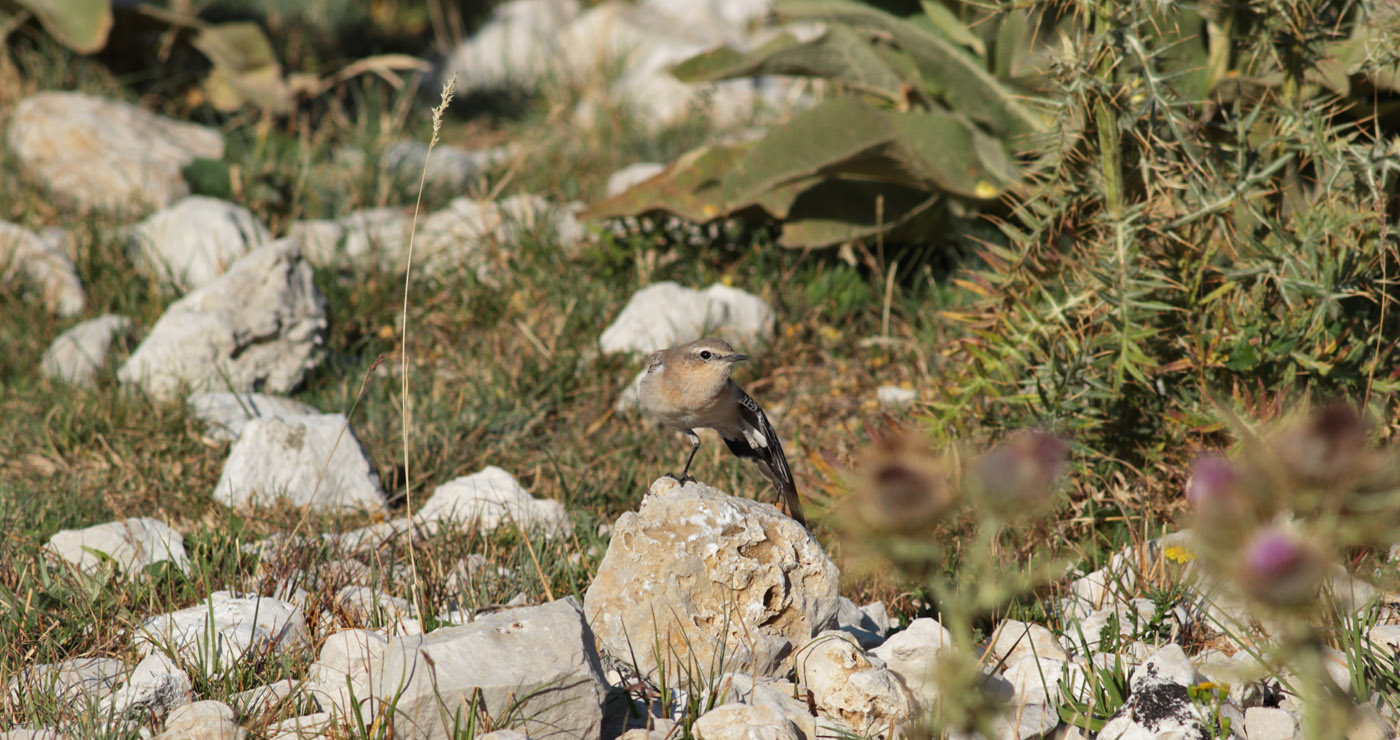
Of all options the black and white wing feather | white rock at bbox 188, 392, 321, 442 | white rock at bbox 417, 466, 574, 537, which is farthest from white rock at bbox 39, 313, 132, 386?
the black and white wing feather

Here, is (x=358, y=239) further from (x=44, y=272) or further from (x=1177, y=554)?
(x=1177, y=554)

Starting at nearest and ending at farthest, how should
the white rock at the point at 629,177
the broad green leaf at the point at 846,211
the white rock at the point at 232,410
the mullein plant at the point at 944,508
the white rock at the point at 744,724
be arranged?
the mullein plant at the point at 944,508 < the white rock at the point at 744,724 < the white rock at the point at 232,410 < the broad green leaf at the point at 846,211 < the white rock at the point at 629,177

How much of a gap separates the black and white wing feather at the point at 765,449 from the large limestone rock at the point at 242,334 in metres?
2.24

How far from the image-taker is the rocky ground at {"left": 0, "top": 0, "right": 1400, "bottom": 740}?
8.39 ft

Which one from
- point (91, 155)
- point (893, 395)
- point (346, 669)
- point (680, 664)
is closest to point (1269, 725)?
point (680, 664)

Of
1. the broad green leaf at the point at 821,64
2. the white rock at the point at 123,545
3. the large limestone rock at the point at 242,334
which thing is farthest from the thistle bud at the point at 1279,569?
the large limestone rock at the point at 242,334

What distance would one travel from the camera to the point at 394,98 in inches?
337

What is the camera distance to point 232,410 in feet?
15.7

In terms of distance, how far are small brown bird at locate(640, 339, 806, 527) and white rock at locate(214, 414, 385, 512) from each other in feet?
3.74

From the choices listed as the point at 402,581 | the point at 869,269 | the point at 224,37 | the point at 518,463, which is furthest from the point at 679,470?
the point at 224,37

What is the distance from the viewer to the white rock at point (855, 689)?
2562mm

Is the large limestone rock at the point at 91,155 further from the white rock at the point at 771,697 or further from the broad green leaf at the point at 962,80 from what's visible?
the white rock at the point at 771,697

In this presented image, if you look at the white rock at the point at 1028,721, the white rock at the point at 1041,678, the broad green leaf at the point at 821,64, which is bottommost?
the white rock at the point at 1041,678

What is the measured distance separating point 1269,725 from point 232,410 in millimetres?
3858
